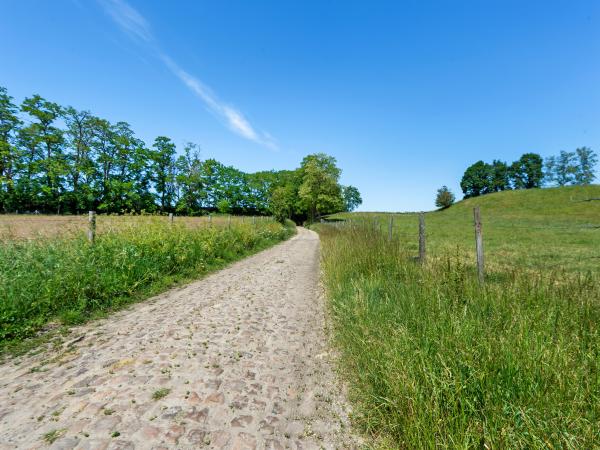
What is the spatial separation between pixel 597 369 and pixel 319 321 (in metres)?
3.72

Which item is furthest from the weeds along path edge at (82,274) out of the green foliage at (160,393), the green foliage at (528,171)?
the green foliage at (528,171)

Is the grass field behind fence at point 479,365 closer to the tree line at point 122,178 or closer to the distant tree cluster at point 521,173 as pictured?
the tree line at point 122,178

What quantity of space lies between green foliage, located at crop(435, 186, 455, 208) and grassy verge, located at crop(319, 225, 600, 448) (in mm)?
75378

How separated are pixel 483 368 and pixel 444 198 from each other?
77.6 metres

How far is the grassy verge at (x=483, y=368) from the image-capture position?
1.62 meters

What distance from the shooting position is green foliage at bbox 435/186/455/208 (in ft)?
226

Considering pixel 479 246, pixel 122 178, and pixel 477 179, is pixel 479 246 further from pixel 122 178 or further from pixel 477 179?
pixel 477 179

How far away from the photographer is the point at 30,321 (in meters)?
4.14

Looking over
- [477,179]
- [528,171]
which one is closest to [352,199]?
[477,179]

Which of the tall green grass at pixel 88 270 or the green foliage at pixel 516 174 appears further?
the green foliage at pixel 516 174

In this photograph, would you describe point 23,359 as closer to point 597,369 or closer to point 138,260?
point 138,260

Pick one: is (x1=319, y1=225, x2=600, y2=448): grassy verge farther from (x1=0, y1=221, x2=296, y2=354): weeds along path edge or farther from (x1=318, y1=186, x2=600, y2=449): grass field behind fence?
(x1=0, y1=221, x2=296, y2=354): weeds along path edge

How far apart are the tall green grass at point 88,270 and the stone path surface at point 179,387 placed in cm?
82

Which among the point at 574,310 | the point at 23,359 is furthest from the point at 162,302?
the point at 574,310
